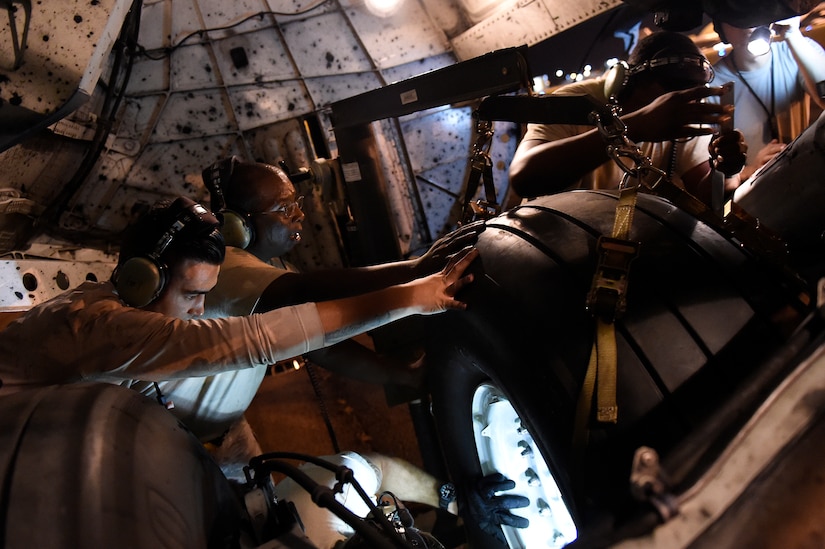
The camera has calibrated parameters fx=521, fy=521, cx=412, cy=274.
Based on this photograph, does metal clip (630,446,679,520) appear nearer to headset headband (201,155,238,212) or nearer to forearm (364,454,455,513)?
forearm (364,454,455,513)

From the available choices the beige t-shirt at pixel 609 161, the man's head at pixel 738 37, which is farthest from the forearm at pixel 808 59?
the beige t-shirt at pixel 609 161

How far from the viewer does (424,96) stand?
8.68 feet

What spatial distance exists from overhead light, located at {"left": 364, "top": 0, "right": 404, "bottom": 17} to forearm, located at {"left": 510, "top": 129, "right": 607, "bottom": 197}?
2.72m

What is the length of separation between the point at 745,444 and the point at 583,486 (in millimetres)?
435

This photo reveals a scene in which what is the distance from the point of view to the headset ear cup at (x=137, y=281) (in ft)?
5.65

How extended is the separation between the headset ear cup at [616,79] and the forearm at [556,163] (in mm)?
485

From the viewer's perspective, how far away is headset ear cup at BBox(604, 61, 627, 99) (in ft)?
7.34

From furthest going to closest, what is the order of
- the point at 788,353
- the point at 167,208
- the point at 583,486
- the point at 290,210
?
the point at 290,210, the point at 167,208, the point at 583,486, the point at 788,353

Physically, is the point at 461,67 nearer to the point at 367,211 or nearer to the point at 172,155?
the point at 367,211

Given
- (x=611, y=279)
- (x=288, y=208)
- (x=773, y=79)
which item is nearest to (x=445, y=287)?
(x=611, y=279)

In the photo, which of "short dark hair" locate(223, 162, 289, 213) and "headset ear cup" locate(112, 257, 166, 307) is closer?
"headset ear cup" locate(112, 257, 166, 307)

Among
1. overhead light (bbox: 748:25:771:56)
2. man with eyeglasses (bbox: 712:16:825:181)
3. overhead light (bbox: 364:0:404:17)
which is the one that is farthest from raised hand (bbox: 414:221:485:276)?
overhead light (bbox: 748:25:771:56)

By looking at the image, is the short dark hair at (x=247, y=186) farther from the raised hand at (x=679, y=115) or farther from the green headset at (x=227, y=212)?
the raised hand at (x=679, y=115)

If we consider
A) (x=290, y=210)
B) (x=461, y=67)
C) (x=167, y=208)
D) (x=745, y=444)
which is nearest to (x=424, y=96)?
(x=461, y=67)
